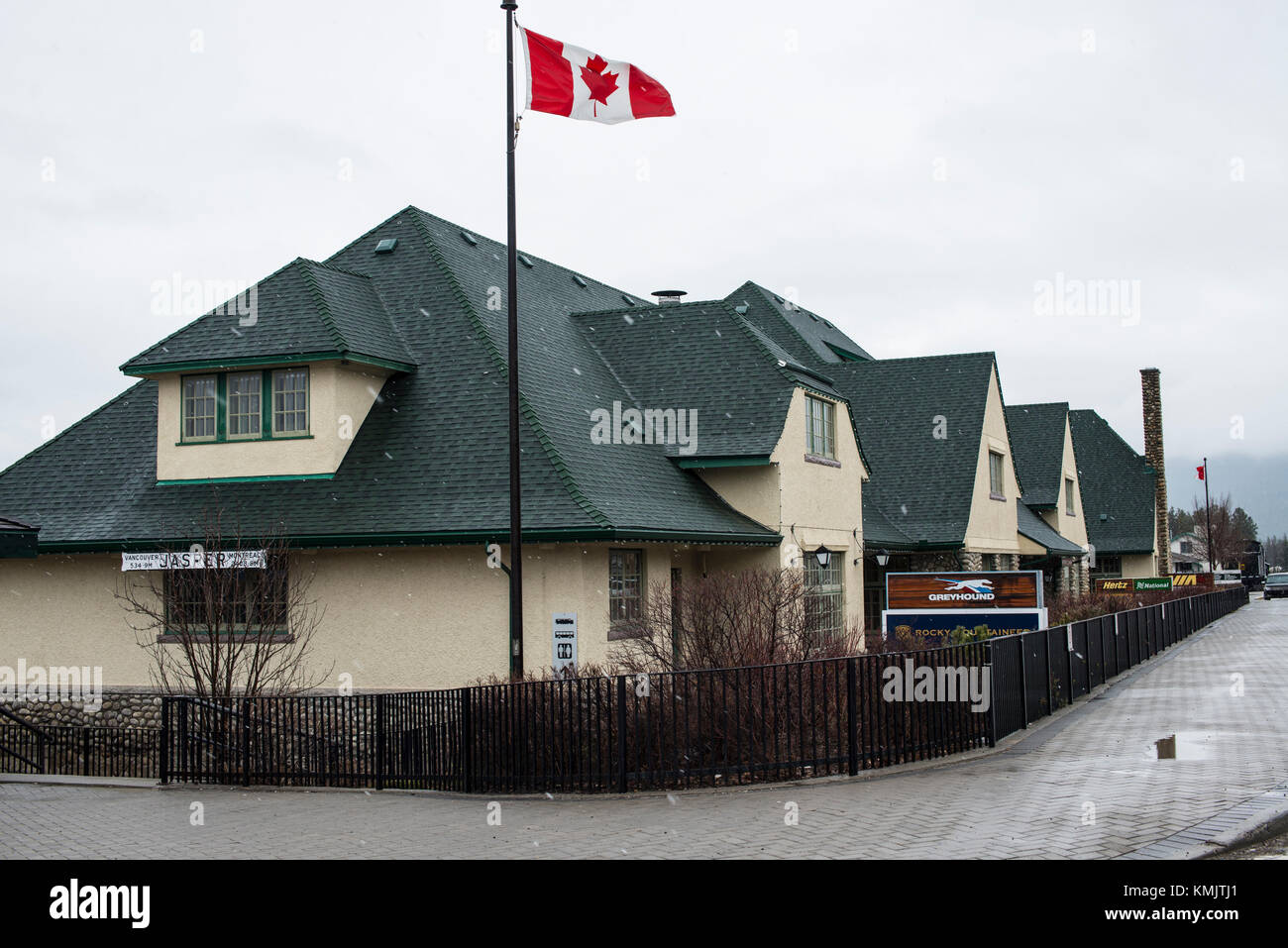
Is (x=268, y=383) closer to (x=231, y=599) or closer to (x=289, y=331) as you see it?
(x=289, y=331)

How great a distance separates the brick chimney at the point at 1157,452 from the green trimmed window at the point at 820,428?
33.3 metres

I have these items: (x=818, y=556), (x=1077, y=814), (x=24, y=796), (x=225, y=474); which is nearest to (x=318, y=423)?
(x=225, y=474)

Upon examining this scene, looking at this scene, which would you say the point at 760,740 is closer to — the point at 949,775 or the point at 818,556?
the point at 949,775

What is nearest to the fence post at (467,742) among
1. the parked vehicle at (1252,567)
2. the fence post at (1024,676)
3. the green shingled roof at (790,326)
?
the fence post at (1024,676)

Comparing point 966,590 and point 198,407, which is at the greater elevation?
point 198,407

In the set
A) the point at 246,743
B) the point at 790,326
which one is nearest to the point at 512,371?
the point at 246,743

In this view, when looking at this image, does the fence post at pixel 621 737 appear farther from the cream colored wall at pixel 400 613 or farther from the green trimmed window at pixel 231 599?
the green trimmed window at pixel 231 599

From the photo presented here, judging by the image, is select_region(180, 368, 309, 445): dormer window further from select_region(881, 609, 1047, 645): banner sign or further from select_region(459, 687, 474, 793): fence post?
select_region(881, 609, 1047, 645): banner sign

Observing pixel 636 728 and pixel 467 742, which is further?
pixel 467 742

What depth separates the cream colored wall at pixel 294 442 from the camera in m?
19.3

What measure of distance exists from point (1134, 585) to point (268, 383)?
88.9 ft

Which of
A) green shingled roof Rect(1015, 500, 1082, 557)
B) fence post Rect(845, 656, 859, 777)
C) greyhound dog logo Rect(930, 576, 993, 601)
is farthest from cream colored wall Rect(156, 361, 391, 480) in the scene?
green shingled roof Rect(1015, 500, 1082, 557)

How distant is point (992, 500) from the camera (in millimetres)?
33938

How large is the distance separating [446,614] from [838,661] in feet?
22.9
